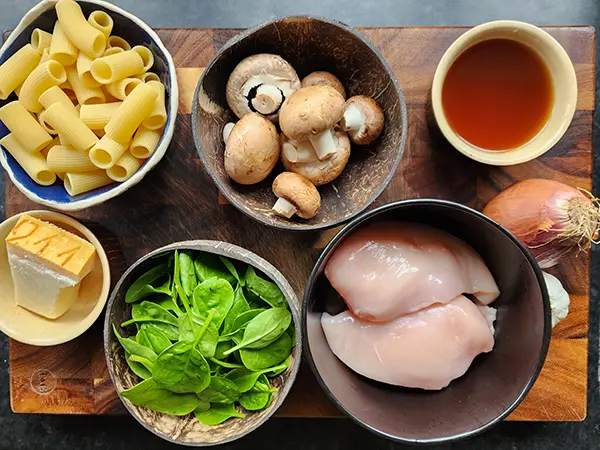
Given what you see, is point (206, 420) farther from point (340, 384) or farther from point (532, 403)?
point (532, 403)

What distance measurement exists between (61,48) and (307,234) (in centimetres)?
50

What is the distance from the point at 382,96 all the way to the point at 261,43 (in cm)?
21

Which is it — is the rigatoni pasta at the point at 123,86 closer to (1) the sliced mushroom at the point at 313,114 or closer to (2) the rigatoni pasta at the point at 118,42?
(2) the rigatoni pasta at the point at 118,42

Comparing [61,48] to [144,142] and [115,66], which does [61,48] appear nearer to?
[115,66]

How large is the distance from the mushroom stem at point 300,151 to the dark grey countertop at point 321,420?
347 mm

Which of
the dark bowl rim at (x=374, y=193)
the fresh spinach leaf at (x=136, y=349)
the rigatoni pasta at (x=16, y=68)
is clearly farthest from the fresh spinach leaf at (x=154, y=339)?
the rigatoni pasta at (x=16, y=68)

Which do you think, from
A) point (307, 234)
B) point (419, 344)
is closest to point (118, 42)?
point (307, 234)

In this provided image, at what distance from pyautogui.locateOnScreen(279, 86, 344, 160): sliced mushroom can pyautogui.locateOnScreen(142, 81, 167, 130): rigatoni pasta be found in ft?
0.64

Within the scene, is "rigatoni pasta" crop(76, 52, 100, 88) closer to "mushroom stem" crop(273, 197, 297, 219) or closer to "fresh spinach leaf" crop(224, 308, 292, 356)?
"mushroom stem" crop(273, 197, 297, 219)

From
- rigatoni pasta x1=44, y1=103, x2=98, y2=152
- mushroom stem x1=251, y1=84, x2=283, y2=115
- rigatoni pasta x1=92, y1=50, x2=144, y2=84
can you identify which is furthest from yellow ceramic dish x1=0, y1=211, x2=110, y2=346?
mushroom stem x1=251, y1=84, x2=283, y2=115

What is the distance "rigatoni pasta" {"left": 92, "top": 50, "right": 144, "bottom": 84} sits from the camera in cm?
99

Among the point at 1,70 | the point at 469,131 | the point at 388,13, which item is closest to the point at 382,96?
the point at 469,131

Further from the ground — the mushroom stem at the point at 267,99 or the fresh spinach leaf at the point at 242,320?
the mushroom stem at the point at 267,99

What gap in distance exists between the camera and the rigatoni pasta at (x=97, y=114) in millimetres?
1005
